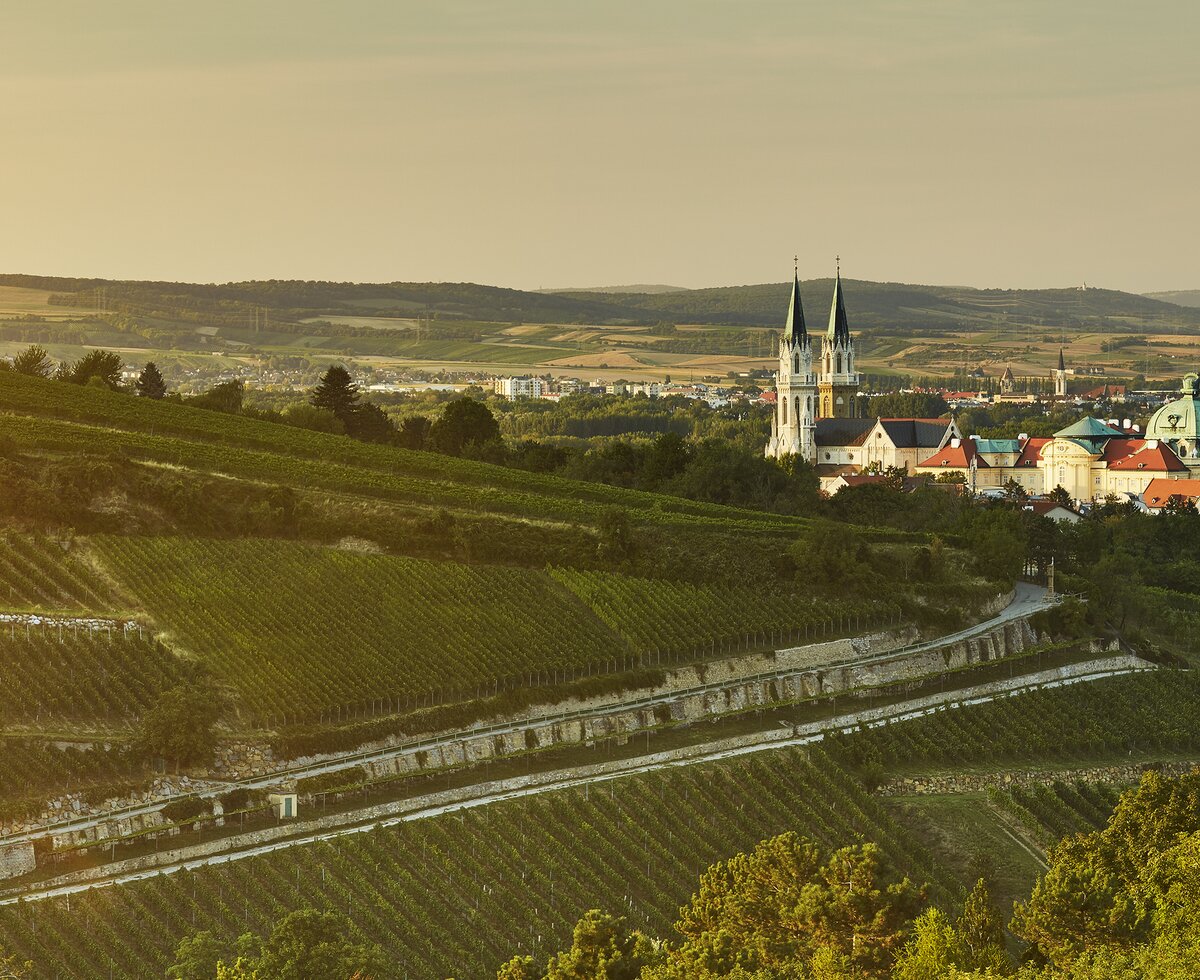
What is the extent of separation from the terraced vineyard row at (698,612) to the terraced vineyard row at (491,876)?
1168cm

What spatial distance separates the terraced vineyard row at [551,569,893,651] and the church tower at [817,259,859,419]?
282 ft

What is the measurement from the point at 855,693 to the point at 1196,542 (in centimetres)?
4531

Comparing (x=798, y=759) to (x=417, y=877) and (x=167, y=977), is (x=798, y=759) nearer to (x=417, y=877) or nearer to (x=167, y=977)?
(x=417, y=877)

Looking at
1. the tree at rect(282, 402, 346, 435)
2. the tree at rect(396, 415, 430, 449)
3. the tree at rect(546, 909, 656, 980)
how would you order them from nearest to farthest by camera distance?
the tree at rect(546, 909, 656, 980)
the tree at rect(282, 402, 346, 435)
the tree at rect(396, 415, 430, 449)

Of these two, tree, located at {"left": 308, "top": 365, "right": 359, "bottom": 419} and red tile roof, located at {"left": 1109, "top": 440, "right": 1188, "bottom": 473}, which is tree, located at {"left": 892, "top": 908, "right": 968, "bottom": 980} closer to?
tree, located at {"left": 308, "top": 365, "right": 359, "bottom": 419}

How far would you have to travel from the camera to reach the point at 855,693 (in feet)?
225

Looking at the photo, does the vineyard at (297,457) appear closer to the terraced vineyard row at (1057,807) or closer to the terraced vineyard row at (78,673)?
the terraced vineyard row at (78,673)

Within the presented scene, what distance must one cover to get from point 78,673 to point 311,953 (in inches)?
747

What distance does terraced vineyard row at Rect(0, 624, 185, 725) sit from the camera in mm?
51969

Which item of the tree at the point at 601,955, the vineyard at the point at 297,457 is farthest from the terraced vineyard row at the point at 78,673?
the tree at the point at 601,955

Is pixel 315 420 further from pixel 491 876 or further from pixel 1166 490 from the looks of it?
pixel 1166 490

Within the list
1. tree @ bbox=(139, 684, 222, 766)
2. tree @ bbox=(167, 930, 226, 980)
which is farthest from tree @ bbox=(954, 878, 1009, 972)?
tree @ bbox=(139, 684, 222, 766)

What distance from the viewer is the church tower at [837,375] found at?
159000mm

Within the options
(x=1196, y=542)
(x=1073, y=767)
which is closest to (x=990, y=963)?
(x=1073, y=767)
